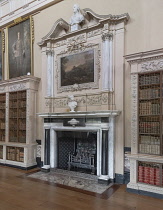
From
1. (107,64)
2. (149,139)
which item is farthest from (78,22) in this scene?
(149,139)

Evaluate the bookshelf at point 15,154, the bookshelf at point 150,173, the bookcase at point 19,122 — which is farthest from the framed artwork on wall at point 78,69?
the bookshelf at point 15,154

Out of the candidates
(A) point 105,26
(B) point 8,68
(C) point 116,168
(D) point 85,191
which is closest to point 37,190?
(D) point 85,191

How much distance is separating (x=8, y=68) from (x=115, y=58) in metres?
4.56

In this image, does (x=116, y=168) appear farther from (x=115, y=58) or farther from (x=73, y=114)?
(x=115, y=58)

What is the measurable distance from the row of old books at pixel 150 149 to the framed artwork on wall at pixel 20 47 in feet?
15.0

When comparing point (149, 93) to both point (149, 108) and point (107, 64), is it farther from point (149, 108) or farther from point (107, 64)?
point (107, 64)

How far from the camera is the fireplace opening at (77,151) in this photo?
526 centimetres

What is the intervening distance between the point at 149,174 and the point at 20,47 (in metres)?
6.10

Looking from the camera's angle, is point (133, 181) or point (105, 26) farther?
point (105, 26)

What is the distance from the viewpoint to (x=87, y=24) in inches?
216

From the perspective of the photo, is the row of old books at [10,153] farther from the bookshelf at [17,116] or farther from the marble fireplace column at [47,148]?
the marble fireplace column at [47,148]

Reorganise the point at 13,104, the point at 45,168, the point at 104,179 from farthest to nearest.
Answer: the point at 13,104
the point at 45,168
the point at 104,179

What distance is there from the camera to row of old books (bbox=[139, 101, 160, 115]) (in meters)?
4.09

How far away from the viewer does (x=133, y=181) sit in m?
4.12
